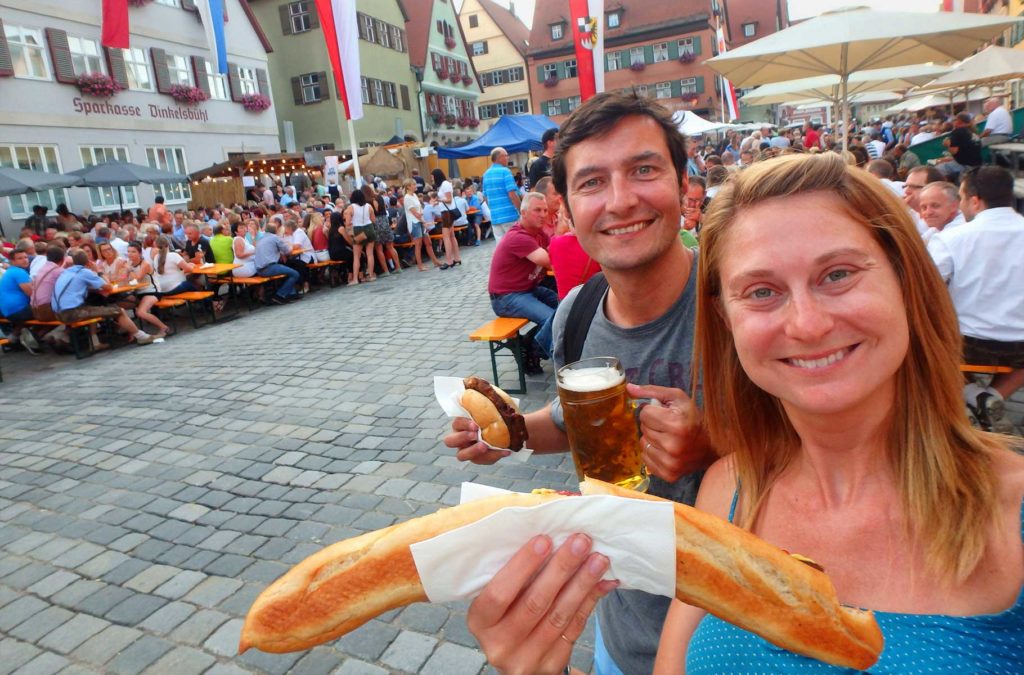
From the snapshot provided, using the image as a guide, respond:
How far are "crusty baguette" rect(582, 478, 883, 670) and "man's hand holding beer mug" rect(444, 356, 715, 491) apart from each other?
15.9 inches

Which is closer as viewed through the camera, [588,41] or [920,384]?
[920,384]

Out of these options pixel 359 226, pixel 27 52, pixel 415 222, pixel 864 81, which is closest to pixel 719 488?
pixel 359 226

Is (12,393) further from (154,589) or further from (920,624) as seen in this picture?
(920,624)

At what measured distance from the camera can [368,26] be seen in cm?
3544

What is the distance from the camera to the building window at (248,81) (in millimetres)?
27609

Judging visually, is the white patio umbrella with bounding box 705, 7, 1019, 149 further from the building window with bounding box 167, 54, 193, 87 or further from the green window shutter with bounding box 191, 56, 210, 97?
the green window shutter with bounding box 191, 56, 210, 97

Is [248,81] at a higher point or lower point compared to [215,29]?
higher

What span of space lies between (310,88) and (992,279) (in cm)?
3488

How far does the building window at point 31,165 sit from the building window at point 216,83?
797cm

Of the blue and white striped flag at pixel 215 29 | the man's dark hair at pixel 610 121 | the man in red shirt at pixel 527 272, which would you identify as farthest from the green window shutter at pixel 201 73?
the man's dark hair at pixel 610 121

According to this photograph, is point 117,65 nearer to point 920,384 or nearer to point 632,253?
point 632,253

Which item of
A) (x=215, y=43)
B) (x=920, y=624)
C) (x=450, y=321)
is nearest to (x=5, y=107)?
(x=215, y=43)

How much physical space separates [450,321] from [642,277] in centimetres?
783

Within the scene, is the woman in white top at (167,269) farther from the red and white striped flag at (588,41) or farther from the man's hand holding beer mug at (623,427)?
the man's hand holding beer mug at (623,427)
